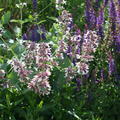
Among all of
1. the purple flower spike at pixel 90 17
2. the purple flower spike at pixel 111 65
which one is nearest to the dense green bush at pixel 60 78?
the purple flower spike at pixel 111 65

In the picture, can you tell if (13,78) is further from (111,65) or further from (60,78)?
(111,65)

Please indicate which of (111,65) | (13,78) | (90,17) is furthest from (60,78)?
(90,17)

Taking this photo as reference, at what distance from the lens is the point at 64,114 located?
2.86 metres

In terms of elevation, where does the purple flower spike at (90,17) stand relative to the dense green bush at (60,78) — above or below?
above

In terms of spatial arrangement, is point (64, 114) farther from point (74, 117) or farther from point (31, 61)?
point (31, 61)

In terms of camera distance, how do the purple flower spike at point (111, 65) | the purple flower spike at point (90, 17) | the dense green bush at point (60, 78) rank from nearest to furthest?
the dense green bush at point (60, 78)
the purple flower spike at point (111, 65)
the purple flower spike at point (90, 17)

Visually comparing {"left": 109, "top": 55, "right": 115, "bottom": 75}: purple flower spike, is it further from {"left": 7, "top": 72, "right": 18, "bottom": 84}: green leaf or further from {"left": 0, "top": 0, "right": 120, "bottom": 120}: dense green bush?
{"left": 7, "top": 72, "right": 18, "bottom": 84}: green leaf

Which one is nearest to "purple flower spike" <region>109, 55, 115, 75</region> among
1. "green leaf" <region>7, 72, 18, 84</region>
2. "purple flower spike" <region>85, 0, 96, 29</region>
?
"purple flower spike" <region>85, 0, 96, 29</region>

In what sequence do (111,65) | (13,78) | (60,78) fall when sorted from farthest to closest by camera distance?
1. (111,65)
2. (60,78)
3. (13,78)

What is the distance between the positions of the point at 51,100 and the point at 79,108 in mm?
214

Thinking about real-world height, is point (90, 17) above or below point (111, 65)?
above

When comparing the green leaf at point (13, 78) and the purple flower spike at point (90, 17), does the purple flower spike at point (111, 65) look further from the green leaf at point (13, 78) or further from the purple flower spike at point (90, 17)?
the green leaf at point (13, 78)

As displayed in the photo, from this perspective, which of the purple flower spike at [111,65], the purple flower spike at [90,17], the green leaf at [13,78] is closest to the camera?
the green leaf at [13,78]

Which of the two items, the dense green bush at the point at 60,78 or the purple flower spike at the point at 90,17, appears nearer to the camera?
the dense green bush at the point at 60,78
